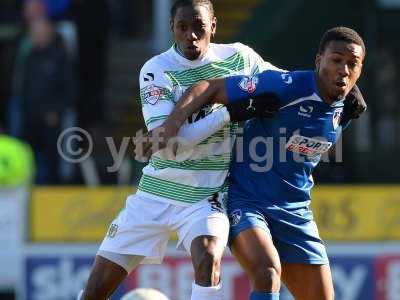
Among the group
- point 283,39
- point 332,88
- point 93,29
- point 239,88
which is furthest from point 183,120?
point 283,39

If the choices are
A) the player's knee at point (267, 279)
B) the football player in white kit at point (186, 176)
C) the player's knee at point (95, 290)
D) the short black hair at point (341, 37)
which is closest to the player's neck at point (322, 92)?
the short black hair at point (341, 37)

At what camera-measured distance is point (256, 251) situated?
7039 mm

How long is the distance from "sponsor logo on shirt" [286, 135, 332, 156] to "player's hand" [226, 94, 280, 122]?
219 mm

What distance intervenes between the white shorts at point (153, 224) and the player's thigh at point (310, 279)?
0.59 meters

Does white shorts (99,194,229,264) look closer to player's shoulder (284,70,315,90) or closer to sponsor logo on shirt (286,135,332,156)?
sponsor logo on shirt (286,135,332,156)

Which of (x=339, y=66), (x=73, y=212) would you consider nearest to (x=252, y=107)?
(x=339, y=66)

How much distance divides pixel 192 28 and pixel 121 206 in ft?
14.2

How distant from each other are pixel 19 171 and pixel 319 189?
277 centimetres

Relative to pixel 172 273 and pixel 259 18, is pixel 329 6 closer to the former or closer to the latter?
pixel 259 18

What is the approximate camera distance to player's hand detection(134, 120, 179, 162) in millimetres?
7016

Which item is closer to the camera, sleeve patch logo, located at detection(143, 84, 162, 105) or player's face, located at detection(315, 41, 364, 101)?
player's face, located at detection(315, 41, 364, 101)

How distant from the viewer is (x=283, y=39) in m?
15.3

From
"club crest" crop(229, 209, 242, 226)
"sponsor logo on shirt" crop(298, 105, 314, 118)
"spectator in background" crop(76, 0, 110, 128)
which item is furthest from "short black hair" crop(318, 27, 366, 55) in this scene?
"spectator in background" crop(76, 0, 110, 128)

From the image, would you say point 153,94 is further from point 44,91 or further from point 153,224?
point 44,91
